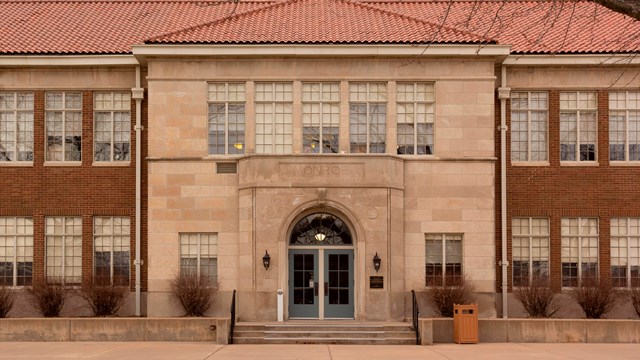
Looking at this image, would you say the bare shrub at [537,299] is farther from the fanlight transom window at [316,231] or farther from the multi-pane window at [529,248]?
the fanlight transom window at [316,231]

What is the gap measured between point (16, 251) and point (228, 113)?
8.02 meters

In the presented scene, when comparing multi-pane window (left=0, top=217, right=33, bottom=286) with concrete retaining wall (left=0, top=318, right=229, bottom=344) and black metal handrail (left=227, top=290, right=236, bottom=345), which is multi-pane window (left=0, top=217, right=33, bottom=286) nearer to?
concrete retaining wall (left=0, top=318, right=229, bottom=344)

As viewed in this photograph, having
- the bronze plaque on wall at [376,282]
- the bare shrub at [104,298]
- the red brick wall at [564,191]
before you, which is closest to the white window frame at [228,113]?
the bare shrub at [104,298]

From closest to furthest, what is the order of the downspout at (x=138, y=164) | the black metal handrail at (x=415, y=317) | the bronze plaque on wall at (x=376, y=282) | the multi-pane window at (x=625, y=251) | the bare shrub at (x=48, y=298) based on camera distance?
1. the black metal handrail at (x=415, y=317)
2. the bare shrub at (x=48, y=298)
3. the bronze plaque on wall at (x=376, y=282)
4. the downspout at (x=138, y=164)
5. the multi-pane window at (x=625, y=251)

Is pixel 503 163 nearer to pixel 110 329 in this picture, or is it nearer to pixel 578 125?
pixel 578 125

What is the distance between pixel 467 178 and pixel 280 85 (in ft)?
20.8

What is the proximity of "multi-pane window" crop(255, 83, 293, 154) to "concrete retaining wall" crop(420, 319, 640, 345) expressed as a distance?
7459mm

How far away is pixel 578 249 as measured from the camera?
29953mm

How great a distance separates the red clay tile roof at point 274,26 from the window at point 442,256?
19.6ft

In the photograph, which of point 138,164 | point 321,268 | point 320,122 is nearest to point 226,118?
point 320,122

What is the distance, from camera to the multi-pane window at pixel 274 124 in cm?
2897

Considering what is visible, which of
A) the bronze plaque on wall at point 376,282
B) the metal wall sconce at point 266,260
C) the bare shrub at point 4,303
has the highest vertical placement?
the metal wall sconce at point 266,260

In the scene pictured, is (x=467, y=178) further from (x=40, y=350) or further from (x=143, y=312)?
(x=40, y=350)

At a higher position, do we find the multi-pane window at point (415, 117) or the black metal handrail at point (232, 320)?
the multi-pane window at point (415, 117)
